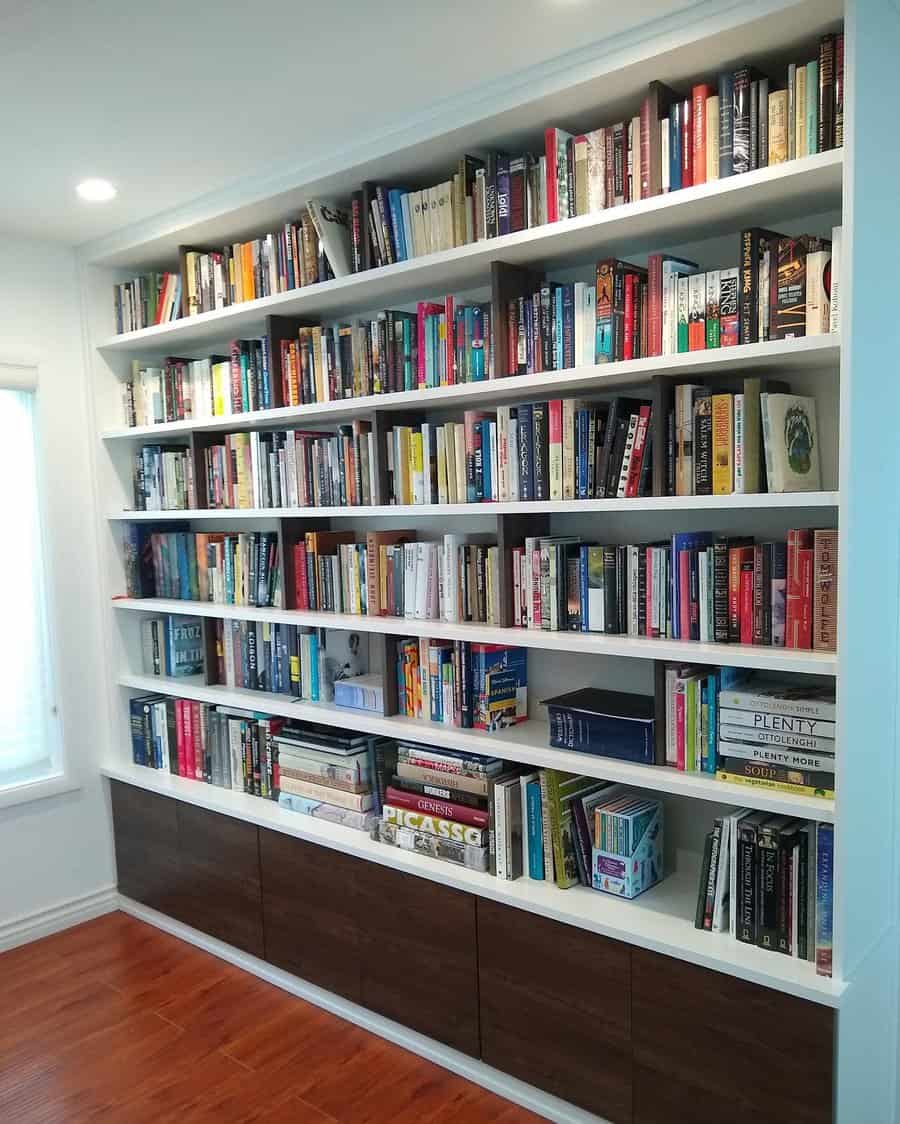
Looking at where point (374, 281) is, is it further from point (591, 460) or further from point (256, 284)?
point (591, 460)

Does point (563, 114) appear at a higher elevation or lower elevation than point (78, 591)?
higher

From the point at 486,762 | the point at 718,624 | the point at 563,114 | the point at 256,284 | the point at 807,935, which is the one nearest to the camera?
the point at 807,935

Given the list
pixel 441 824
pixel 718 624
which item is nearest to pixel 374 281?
pixel 718 624

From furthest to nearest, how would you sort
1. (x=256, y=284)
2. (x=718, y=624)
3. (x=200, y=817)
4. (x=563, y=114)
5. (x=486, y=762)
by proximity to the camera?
(x=200, y=817)
(x=256, y=284)
(x=486, y=762)
(x=563, y=114)
(x=718, y=624)

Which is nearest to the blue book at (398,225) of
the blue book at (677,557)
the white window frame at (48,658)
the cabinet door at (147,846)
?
the blue book at (677,557)

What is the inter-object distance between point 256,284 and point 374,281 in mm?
597

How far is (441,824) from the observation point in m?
2.56

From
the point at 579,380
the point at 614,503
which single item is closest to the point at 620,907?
the point at 614,503

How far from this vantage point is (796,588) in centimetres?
195

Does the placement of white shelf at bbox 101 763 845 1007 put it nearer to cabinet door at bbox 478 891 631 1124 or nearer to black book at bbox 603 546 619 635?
cabinet door at bbox 478 891 631 1124

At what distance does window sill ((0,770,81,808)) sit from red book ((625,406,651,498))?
2.52 meters

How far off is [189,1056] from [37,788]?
49.3 inches

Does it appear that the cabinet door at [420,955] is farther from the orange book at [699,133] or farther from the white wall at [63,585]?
the orange book at [699,133]

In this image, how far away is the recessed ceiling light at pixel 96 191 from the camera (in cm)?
281
